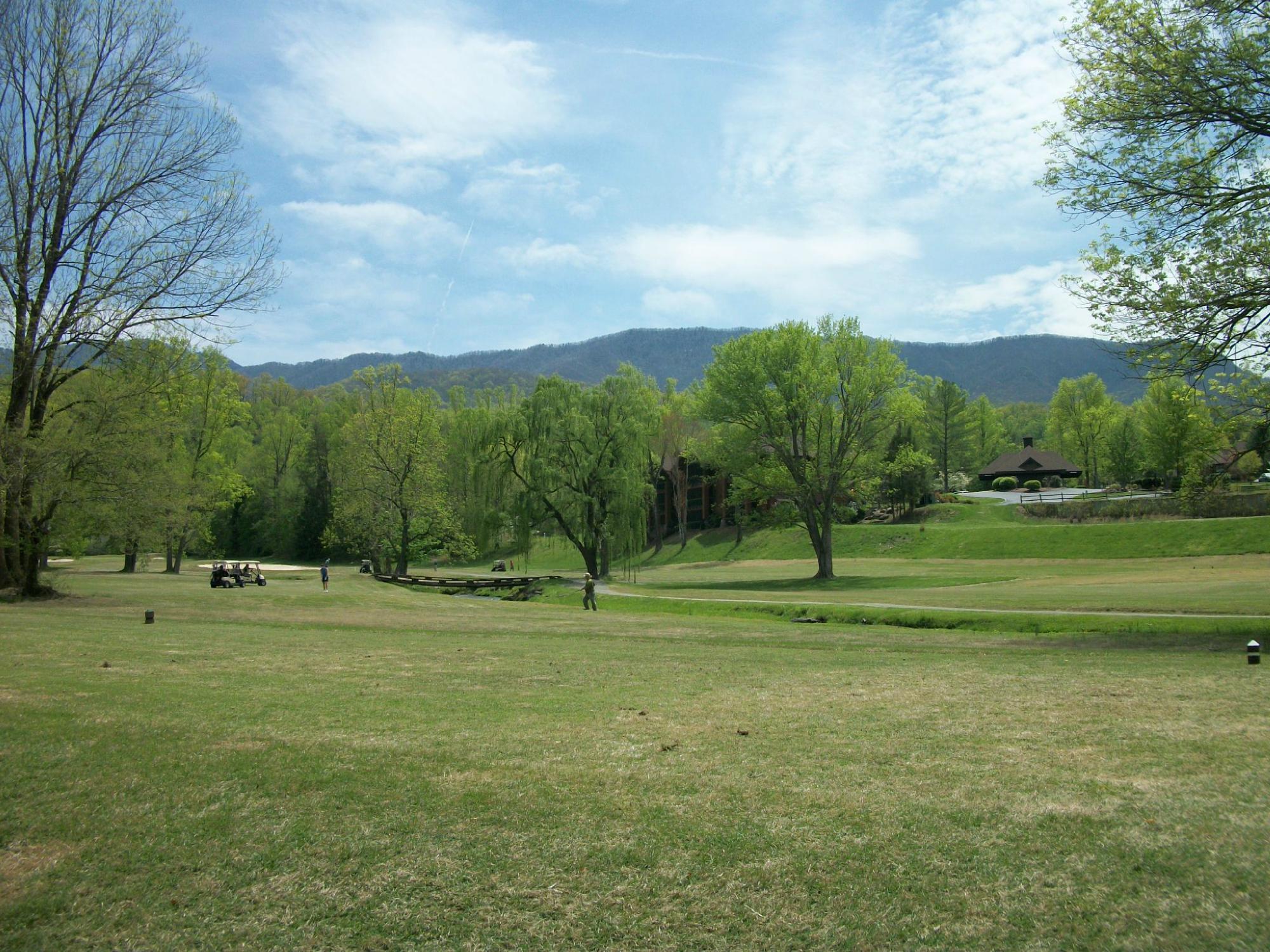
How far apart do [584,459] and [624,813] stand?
45.4m

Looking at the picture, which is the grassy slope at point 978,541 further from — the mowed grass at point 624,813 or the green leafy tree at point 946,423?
the mowed grass at point 624,813

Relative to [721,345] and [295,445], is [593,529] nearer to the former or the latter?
[721,345]

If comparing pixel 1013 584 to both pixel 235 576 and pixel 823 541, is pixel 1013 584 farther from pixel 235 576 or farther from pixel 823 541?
pixel 235 576

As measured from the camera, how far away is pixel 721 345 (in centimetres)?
5981

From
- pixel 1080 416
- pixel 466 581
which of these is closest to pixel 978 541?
pixel 466 581

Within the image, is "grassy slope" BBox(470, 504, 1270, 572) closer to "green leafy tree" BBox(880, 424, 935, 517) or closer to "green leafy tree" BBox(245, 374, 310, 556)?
"green leafy tree" BBox(880, 424, 935, 517)

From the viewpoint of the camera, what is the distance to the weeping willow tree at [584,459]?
168 ft

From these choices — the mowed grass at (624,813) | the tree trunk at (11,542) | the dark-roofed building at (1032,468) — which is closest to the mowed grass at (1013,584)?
the mowed grass at (624,813)

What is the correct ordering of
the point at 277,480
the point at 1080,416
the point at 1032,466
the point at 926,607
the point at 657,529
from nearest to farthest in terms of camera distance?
the point at 926,607, the point at 657,529, the point at 277,480, the point at 1080,416, the point at 1032,466

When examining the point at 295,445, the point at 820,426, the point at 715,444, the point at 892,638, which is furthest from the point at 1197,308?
the point at 295,445

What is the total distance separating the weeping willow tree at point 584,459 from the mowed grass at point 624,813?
38279 millimetres

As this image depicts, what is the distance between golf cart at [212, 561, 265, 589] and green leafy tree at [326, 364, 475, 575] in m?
10.7

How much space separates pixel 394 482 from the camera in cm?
6094

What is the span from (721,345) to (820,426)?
31.7 ft
